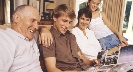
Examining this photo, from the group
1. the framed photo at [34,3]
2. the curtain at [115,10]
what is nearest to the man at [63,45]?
the framed photo at [34,3]

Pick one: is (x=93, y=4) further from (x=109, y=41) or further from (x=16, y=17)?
(x=16, y=17)

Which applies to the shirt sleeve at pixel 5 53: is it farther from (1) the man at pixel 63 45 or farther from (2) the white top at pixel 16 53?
(1) the man at pixel 63 45

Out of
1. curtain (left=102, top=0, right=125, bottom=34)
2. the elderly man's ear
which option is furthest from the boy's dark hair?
curtain (left=102, top=0, right=125, bottom=34)

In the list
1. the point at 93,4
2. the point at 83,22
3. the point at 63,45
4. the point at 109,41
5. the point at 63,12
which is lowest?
the point at 109,41

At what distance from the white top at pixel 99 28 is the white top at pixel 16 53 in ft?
4.14

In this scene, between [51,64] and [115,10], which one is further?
[115,10]

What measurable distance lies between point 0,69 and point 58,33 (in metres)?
0.64

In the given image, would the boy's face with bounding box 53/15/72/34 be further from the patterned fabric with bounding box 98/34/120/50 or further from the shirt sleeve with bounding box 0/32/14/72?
the patterned fabric with bounding box 98/34/120/50

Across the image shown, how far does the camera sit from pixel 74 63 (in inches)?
62.1

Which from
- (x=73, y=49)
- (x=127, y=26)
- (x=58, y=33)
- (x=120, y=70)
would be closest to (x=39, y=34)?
(x=58, y=33)

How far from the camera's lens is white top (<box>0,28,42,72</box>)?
3.48 feet

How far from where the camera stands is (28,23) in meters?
1.26

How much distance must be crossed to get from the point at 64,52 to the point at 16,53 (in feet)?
1.48

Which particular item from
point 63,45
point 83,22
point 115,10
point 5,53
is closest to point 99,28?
point 83,22
